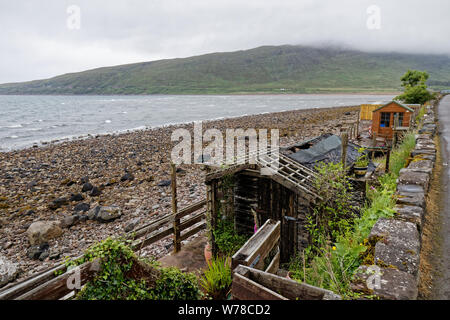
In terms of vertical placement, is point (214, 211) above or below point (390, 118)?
below

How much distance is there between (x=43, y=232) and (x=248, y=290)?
10.3 meters

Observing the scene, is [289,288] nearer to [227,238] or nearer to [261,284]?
[261,284]

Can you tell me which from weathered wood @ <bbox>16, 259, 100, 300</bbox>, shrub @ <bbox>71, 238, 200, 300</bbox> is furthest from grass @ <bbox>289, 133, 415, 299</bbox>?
weathered wood @ <bbox>16, 259, 100, 300</bbox>

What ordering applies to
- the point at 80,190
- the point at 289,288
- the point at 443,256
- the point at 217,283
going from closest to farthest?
1. the point at 289,288
2. the point at 443,256
3. the point at 217,283
4. the point at 80,190

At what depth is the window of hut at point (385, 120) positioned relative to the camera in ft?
64.5

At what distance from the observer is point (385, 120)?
19.8 metres

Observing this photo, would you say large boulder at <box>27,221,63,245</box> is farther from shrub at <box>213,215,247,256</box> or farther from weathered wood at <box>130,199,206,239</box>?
shrub at <box>213,215,247,256</box>

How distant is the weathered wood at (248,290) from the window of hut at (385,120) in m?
20.2

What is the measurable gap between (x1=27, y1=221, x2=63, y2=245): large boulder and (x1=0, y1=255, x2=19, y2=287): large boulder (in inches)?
40.9

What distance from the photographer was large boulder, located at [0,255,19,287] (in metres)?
8.41

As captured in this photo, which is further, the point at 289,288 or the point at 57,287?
the point at 57,287

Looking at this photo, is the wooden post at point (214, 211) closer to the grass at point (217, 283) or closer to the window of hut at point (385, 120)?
the grass at point (217, 283)

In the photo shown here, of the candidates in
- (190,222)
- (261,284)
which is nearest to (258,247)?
(261,284)
